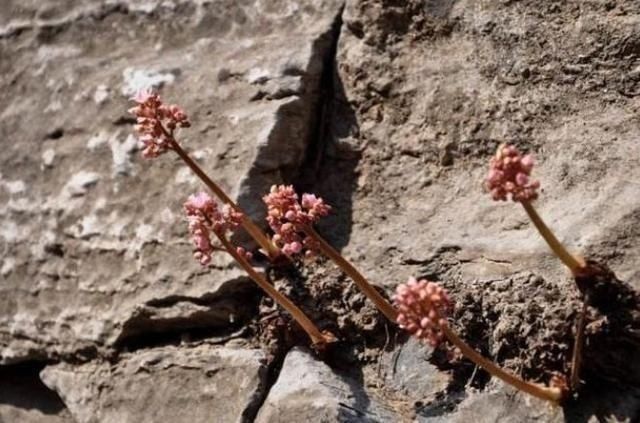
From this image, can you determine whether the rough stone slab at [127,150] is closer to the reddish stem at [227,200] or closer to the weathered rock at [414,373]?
the reddish stem at [227,200]

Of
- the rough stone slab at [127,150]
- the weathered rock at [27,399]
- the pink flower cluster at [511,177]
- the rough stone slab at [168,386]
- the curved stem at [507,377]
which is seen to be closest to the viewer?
the pink flower cluster at [511,177]

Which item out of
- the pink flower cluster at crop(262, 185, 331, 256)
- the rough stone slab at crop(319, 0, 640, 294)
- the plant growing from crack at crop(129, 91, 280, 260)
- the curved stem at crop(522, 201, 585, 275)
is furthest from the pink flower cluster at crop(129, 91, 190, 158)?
the curved stem at crop(522, 201, 585, 275)


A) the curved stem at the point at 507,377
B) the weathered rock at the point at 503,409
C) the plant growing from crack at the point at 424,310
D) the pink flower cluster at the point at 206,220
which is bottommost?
the weathered rock at the point at 503,409

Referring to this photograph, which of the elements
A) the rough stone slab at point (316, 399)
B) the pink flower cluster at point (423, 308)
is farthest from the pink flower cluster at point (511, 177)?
the rough stone slab at point (316, 399)

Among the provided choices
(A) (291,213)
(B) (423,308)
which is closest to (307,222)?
(A) (291,213)

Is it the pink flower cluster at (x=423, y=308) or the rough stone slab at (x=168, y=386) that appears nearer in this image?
the pink flower cluster at (x=423, y=308)

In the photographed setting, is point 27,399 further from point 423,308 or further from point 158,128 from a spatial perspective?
point 423,308

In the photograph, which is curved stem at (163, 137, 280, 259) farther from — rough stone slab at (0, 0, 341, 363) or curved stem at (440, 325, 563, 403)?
curved stem at (440, 325, 563, 403)
